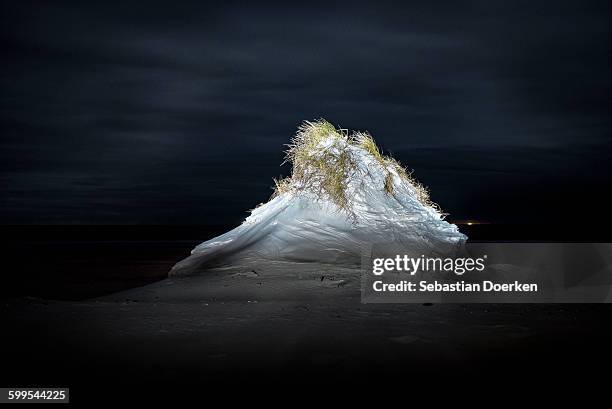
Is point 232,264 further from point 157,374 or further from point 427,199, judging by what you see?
point 157,374

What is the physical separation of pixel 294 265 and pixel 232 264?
1.67m

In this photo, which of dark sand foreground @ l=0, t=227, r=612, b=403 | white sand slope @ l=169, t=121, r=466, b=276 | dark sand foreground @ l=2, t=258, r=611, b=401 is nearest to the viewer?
dark sand foreground @ l=0, t=227, r=612, b=403

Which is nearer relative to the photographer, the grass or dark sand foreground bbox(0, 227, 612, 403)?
dark sand foreground bbox(0, 227, 612, 403)

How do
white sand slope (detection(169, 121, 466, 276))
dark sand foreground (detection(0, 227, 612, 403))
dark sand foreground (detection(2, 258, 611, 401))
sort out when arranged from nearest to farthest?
dark sand foreground (detection(0, 227, 612, 403)) < dark sand foreground (detection(2, 258, 611, 401)) < white sand slope (detection(169, 121, 466, 276))

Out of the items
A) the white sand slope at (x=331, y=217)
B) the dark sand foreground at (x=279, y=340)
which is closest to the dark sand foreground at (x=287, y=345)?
the dark sand foreground at (x=279, y=340)

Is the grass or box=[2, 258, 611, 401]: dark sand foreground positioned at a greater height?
the grass

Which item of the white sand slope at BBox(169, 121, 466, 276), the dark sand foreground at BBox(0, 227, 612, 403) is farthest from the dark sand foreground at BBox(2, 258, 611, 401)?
the white sand slope at BBox(169, 121, 466, 276)

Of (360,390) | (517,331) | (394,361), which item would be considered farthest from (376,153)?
(360,390)

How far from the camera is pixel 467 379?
6.11m

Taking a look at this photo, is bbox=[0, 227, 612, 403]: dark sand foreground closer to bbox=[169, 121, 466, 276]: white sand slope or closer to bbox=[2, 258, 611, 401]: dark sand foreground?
bbox=[2, 258, 611, 401]: dark sand foreground

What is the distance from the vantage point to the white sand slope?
1609 centimetres

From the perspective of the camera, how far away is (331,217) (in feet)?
56.0

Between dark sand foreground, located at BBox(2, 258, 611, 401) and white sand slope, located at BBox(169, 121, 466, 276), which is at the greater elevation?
white sand slope, located at BBox(169, 121, 466, 276)

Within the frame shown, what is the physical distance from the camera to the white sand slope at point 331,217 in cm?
1609
